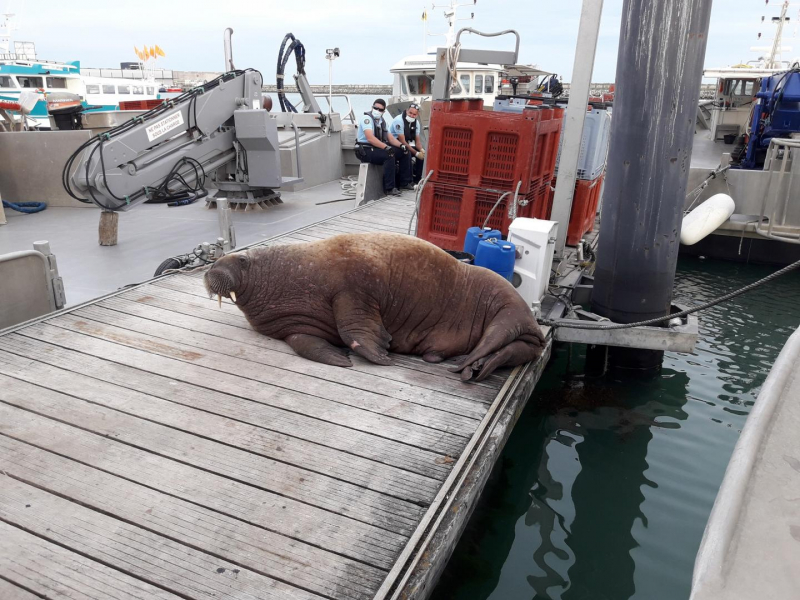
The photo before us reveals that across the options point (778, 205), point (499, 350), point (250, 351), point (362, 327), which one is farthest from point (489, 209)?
point (778, 205)

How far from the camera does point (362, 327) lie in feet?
14.7

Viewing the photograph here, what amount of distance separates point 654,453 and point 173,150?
7444mm

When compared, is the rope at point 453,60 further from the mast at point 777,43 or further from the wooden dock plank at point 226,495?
the mast at point 777,43

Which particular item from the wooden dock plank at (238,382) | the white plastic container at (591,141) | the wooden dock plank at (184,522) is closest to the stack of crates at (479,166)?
the white plastic container at (591,141)

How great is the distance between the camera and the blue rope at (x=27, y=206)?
9742mm

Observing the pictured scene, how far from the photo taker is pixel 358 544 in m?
2.62

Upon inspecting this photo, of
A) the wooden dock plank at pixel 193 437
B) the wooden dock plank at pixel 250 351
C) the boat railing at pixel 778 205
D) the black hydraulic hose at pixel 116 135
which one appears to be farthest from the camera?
the boat railing at pixel 778 205

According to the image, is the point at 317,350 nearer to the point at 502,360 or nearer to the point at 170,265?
the point at 502,360

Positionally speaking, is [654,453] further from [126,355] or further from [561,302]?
[126,355]

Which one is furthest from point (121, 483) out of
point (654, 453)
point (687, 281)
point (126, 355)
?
point (687, 281)

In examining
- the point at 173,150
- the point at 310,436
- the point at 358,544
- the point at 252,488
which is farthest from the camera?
the point at 173,150

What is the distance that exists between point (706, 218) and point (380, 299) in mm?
6296

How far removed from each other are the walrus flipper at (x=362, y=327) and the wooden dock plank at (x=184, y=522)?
1.82 metres

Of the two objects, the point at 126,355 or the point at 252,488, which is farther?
the point at 126,355
